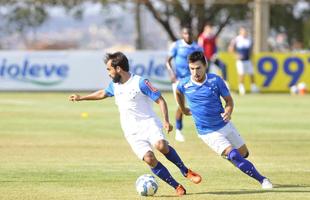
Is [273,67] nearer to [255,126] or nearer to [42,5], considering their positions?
[255,126]

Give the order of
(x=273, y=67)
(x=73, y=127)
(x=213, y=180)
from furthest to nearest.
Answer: (x=273, y=67) < (x=73, y=127) < (x=213, y=180)

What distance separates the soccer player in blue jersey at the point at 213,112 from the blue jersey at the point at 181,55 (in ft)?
20.5

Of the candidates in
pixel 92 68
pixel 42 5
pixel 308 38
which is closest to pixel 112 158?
pixel 92 68

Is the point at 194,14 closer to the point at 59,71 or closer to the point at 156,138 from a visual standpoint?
the point at 59,71

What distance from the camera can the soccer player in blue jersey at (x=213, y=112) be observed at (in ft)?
37.8

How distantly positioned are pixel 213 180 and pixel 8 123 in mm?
Result: 9443

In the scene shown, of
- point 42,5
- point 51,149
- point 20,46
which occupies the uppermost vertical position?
point 51,149

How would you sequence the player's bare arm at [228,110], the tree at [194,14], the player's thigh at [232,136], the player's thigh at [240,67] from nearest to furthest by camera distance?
the player's bare arm at [228,110]
the player's thigh at [232,136]
the player's thigh at [240,67]
the tree at [194,14]

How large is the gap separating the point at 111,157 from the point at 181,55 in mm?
3860

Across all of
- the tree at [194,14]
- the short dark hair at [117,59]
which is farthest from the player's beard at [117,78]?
the tree at [194,14]

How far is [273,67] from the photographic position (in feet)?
111

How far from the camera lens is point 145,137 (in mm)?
11250

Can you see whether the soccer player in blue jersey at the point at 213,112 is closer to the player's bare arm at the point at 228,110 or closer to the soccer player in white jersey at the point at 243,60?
the player's bare arm at the point at 228,110

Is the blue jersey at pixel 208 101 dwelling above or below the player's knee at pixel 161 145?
above
